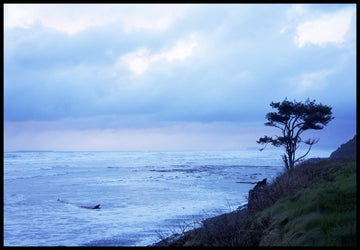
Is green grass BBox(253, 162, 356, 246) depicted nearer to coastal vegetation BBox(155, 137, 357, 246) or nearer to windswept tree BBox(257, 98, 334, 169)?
coastal vegetation BBox(155, 137, 357, 246)

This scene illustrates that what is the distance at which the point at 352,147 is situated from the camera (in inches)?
1624

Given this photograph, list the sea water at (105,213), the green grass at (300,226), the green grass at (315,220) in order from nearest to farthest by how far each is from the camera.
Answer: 1. the green grass at (315,220)
2. the green grass at (300,226)
3. the sea water at (105,213)

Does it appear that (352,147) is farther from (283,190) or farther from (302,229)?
(302,229)

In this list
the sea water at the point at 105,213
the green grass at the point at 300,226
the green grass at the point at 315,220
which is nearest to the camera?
the green grass at the point at 315,220

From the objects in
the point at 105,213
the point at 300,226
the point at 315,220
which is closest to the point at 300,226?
the point at 300,226

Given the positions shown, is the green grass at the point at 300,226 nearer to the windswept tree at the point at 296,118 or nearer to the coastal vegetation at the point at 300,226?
the coastal vegetation at the point at 300,226

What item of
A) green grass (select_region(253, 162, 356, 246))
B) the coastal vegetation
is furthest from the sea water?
green grass (select_region(253, 162, 356, 246))

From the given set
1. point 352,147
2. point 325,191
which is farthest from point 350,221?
point 352,147

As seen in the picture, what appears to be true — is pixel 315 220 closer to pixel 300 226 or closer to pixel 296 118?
pixel 300 226

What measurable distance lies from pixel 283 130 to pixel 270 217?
18172 mm

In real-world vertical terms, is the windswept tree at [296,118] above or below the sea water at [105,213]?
above

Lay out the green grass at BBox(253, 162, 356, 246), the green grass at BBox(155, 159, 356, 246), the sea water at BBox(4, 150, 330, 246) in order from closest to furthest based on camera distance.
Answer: the green grass at BBox(253, 162, 356, 246) < the green grass at BBox(155, 159, 356, 246) < the sea water at BBox(4, 150, 330, 246)

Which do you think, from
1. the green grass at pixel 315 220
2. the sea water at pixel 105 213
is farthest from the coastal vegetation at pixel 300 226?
the sea water at pixel 105 213

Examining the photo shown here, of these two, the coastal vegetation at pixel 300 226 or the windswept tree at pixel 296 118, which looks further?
the windswept tree at pixel 296 118
